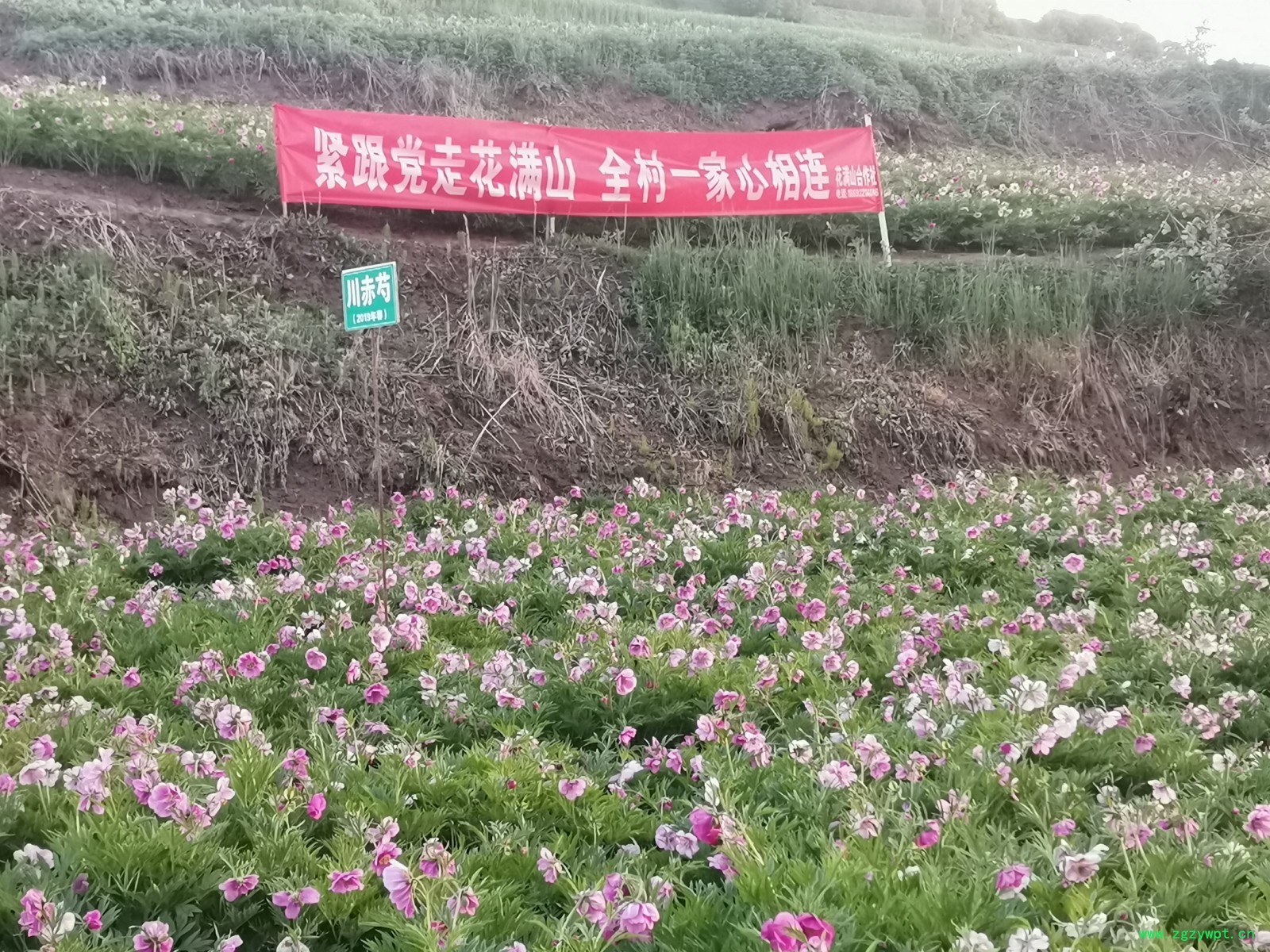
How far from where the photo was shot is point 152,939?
1648 millimetres

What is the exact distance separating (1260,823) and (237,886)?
242 centimetres

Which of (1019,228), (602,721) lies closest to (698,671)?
(602,721)

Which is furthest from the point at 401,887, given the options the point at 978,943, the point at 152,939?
the point at 978,943

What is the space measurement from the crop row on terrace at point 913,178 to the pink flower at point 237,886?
803 centimetres

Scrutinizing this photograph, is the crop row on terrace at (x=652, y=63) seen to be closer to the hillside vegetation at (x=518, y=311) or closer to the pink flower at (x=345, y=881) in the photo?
the hillside vegetation at (x=518, y=311)

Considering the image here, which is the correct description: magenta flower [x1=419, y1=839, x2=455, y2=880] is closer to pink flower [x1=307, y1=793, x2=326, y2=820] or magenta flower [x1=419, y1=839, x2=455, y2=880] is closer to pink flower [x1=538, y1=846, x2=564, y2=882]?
pink flower [x1=538, y1=846, x2=564, y2=882]

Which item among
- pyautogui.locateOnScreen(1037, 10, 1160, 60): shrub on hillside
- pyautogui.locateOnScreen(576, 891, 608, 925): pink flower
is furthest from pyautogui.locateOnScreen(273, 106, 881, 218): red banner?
pyautogui.locateOnScreen(1037, 10, 1160, 60): shrub on hillside

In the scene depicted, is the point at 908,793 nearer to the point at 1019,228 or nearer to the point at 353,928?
the point at 353,928

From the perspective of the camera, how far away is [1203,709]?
9.57ft

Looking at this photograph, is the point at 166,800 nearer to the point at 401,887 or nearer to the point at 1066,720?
the point at 401,887

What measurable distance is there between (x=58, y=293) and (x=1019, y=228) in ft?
33.4

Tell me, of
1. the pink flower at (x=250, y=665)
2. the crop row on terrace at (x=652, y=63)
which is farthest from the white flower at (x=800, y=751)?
the crop row on terrace at (x=652, y=63)

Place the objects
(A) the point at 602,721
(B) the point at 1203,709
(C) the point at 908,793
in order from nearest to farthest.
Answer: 1. (C) the point at 908,793
2. (B) the point at 1203,709
3. (A) the point at 602,721

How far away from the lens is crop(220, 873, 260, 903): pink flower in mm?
1947
